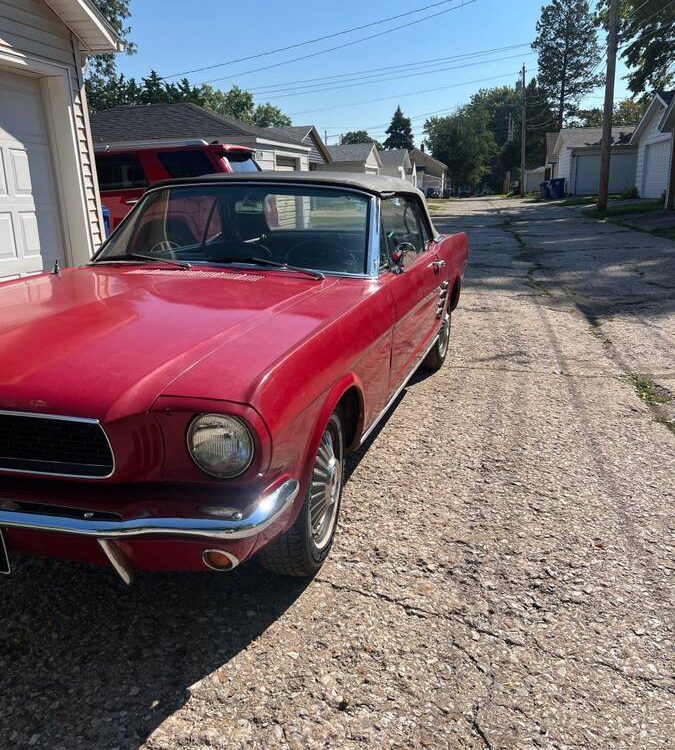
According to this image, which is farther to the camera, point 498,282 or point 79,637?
point 498,282

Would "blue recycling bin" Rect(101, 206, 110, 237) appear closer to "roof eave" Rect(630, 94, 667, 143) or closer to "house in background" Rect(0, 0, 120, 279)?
"house in background" Rect(0, 0, 120, 279)

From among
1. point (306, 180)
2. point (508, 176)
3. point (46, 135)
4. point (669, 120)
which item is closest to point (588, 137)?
point (669, 120)

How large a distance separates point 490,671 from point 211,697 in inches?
36.7

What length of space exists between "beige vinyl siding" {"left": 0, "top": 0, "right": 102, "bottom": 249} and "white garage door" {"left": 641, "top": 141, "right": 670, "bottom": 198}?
81.3 feet

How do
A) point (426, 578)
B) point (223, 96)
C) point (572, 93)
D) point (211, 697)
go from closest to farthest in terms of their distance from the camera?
point (211, 697) < point (426, 578) < point (223, 96) < point (572, 93)

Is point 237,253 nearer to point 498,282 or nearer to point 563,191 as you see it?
point 498,282

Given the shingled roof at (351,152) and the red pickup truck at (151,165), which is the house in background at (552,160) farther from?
the red pickup truck at (151,165)

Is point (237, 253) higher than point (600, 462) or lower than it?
higher

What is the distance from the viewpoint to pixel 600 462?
3773 mm

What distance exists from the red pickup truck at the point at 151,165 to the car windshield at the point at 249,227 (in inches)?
257

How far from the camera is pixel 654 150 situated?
2841cm

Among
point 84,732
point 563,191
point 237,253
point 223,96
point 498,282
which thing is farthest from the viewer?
point 223,96

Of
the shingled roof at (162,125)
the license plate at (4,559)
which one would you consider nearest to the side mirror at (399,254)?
the license plate at (4,559)

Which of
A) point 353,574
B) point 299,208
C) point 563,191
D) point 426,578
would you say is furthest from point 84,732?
point 563,191
